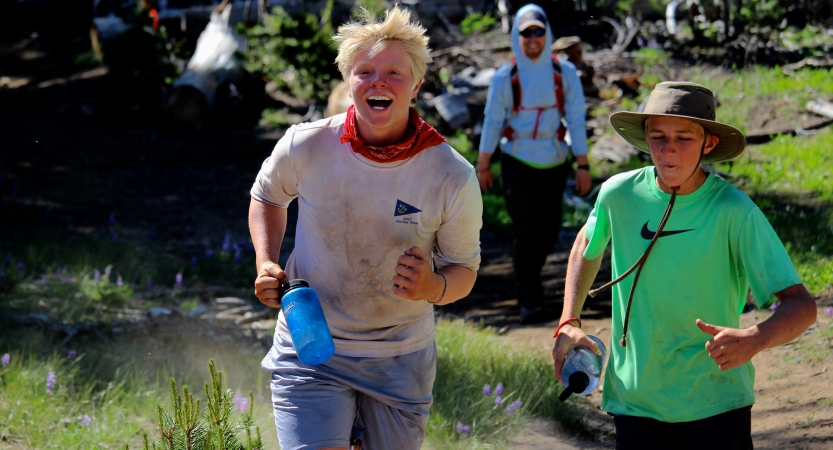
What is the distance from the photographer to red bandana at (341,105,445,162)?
124 inches

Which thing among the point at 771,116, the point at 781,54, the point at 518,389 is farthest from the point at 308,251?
the point at 781,54

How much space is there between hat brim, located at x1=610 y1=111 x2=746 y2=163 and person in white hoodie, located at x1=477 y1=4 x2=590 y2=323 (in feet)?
11.6

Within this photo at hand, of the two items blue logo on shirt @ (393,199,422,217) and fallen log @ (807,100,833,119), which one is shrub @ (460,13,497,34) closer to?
fallen log @ (807,100,833,119)

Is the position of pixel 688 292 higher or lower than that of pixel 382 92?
lower

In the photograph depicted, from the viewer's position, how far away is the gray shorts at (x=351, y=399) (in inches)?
123

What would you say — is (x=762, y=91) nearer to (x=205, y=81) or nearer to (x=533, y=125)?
(x=533, y=125)

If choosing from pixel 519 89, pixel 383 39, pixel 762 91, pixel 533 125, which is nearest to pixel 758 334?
pixel 383 39

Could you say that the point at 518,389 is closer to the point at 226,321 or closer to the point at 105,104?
the point at 226,321

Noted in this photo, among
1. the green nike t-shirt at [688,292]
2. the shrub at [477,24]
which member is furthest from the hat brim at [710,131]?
the shrub at [477,24]

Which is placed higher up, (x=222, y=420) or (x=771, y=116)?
(x=222, y=420)

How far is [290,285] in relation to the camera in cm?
304

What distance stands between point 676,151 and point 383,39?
3.42 feet

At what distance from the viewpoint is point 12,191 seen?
11.4 m

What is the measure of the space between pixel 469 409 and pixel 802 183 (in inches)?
240
